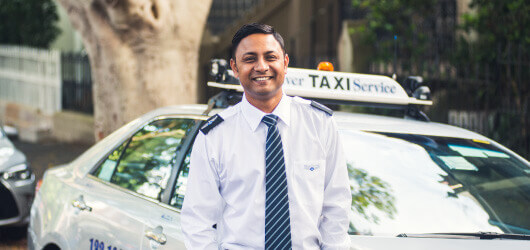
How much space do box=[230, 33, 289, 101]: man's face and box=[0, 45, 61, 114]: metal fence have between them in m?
12.9

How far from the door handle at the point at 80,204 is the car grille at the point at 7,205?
2.86 metres

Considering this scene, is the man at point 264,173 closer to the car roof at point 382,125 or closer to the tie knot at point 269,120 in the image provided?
the tie knot at point 269,120

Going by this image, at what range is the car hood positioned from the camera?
6.98 metres

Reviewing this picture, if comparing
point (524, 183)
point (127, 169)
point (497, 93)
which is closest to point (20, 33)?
point (497, 93)

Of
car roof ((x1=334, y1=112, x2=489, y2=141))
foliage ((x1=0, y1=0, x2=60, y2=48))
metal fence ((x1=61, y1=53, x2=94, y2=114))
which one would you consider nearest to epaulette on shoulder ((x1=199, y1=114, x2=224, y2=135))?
car roof ((x1=334, y1=112, x2=489, y2=141))

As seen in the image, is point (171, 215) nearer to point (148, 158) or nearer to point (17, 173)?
point (148, 158)

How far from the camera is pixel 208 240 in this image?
2523 mm

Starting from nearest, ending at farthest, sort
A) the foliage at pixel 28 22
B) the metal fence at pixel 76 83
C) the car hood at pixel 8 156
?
the car hood at pixel 8 156, the metal fence at pixel 76 83, the foliage at pixel 28 22

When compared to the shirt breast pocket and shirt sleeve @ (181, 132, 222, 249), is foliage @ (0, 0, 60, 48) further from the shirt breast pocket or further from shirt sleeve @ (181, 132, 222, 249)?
the shirt breast pocket

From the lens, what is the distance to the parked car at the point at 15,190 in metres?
6.70

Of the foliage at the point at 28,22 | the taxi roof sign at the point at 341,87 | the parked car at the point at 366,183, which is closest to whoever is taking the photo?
the parked car at the point at 366,183

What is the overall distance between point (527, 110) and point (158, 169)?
411cm

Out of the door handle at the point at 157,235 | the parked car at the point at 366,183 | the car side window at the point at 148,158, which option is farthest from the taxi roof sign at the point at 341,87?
the door handle at the point at 157,235

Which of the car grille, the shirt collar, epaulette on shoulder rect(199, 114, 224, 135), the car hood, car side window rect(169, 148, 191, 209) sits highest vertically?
the shirt collar
